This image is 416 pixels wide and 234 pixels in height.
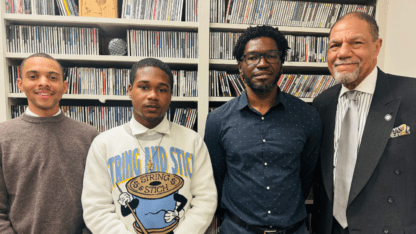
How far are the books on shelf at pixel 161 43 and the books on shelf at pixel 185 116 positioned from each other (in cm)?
44

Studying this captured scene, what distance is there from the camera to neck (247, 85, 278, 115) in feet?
3.74

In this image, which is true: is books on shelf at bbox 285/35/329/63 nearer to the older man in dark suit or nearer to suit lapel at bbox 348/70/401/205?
the older man in dark suit

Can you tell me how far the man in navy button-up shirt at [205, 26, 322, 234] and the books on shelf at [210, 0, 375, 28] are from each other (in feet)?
2.03

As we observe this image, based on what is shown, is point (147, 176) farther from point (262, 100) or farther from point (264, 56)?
point (264, 56)

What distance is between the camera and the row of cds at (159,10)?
5.25 feet

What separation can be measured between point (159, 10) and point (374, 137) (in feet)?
5.31

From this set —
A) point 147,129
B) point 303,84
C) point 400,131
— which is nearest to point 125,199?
point 147,129

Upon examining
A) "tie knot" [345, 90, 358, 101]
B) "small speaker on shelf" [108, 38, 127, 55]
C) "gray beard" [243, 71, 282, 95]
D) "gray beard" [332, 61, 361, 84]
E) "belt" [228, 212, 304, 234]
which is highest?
"small speaker on shelf" [108, 38, 127, 55]

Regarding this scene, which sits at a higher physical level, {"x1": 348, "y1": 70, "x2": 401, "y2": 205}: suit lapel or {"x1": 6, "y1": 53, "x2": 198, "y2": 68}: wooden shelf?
{"x1": 6, "y1": 53, "x2": 198, "y2": 68}: wooden shelf

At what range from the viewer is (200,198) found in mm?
1059

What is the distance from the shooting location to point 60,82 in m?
1.12

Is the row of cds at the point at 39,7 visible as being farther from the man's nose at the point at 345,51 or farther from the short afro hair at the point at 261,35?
the man's nose at the point at 345,51

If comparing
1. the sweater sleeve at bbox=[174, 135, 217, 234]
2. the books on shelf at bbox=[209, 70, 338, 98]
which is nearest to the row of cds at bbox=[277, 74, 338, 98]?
the books on shelf at bbox=[209, 70, 338, 98]

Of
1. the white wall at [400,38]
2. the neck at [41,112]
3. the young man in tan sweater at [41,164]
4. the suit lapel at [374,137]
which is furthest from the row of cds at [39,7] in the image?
the white wall at [400,38]
